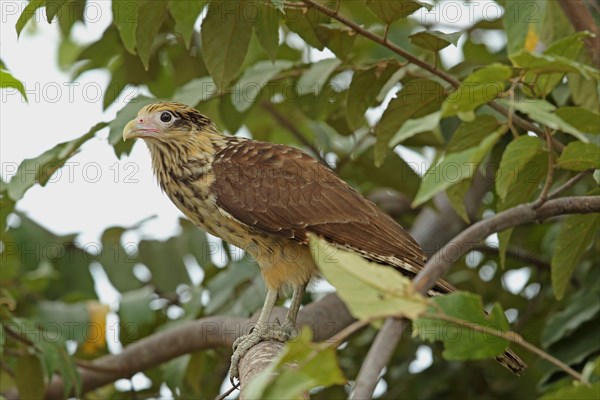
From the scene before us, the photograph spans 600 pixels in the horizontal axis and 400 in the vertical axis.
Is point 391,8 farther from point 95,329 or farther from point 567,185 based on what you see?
point 95,329

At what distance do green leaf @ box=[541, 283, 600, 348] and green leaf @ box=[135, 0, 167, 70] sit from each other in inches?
82.1

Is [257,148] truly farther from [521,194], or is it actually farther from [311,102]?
[521,194]

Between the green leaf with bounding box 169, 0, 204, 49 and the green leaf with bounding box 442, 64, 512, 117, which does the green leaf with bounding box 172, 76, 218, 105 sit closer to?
the green leaf with bounding box 169, 0, 204, 49

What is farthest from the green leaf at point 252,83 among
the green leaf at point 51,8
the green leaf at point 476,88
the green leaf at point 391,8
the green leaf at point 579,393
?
the green leaf at point 579,393

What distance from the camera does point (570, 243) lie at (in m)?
3.83

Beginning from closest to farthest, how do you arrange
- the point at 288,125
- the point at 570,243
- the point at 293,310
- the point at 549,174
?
the point at 549,174, the point at 570,243, the point at 293,310, the point at 288,125

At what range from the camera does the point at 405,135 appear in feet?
7.43

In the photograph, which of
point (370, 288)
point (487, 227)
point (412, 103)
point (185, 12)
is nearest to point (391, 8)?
point (412, 103)

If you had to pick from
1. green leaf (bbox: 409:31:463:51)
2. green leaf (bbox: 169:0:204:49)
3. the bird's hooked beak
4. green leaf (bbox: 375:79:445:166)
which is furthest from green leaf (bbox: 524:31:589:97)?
the bird's hooked beak

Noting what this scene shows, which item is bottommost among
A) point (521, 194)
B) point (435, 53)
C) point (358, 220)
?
point (358, 220)

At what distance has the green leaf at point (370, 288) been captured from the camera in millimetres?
2031

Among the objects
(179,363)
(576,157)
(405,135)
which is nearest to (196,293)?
(179,363)

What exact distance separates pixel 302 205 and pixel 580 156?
67.9 inches

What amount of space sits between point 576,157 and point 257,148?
→ 2.01m
